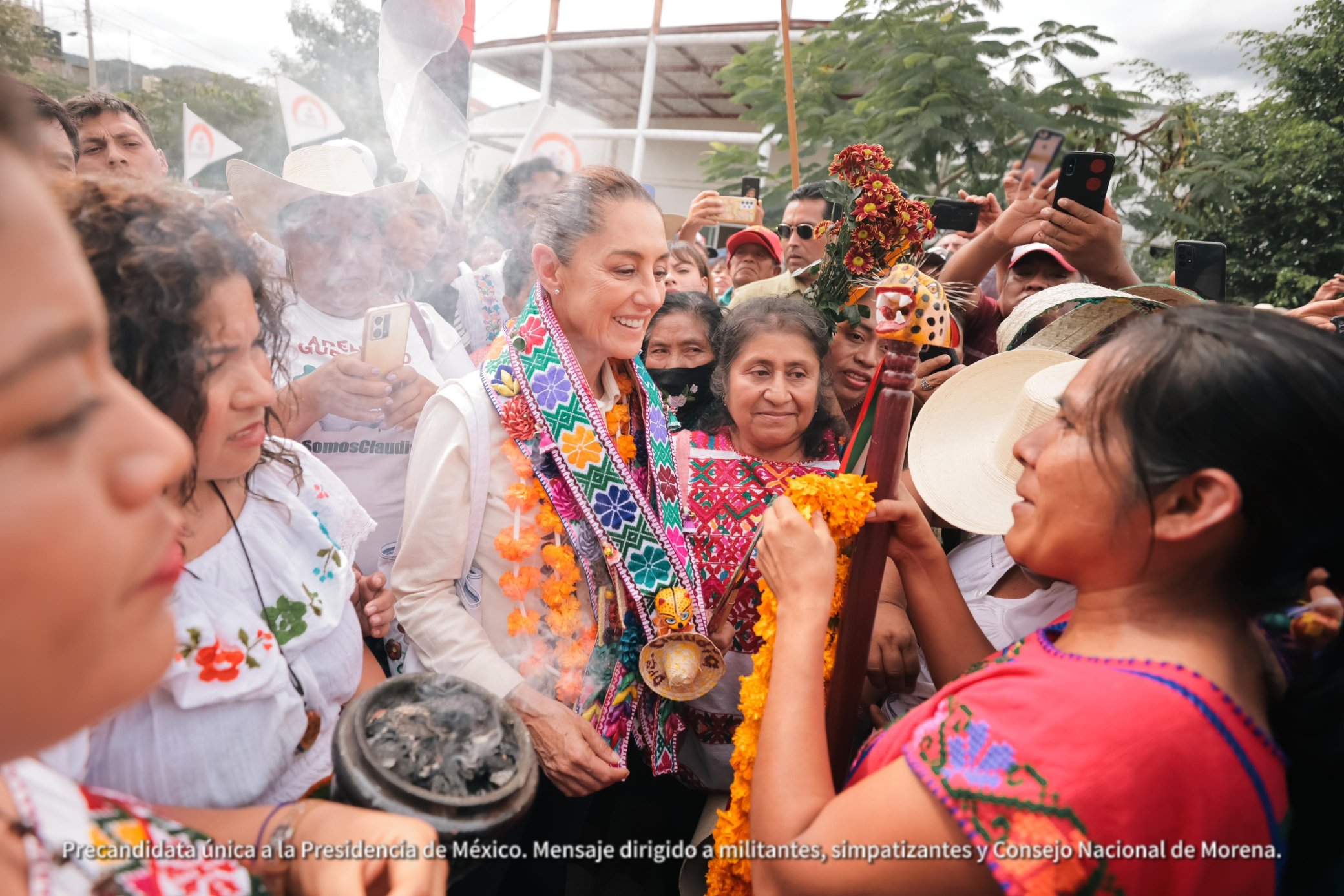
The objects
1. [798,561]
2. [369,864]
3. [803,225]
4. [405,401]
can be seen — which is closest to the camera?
[369,864]

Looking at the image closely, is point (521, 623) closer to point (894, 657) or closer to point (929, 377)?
point (894, 657)

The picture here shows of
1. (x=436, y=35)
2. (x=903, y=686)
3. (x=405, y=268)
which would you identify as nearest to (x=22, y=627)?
(x=903, y=686)

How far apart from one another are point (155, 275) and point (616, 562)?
1524 mm

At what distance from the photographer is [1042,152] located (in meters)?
4.34

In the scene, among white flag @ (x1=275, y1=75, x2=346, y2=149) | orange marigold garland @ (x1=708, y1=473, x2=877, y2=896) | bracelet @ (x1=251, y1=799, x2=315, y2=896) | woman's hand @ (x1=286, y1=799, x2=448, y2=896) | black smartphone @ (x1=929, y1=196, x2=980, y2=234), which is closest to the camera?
woman's hand @ (x1=286, y1=799, x2=448, y2=896)

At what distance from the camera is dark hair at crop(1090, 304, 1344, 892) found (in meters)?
1.20

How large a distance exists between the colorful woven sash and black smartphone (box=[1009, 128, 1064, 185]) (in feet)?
11.2

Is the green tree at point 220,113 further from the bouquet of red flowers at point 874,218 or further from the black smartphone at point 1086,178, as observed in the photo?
the black smartphone at point 1086,178

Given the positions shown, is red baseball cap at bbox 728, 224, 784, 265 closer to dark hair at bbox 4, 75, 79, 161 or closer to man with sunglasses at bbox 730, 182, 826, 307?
man with sunglasses at bbox 730, 182, 826, 307

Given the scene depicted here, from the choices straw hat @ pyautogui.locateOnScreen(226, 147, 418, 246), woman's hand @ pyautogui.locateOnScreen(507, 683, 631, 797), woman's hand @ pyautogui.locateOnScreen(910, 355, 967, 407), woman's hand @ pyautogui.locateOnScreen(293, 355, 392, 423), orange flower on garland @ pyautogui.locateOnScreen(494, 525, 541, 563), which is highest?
straw hat @ pyautogui.locateOnScreen(226, 147, 418, 246)

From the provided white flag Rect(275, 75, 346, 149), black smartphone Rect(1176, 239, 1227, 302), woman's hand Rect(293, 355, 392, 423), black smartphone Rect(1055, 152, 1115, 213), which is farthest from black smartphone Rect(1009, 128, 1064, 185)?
white flag Rect(275, 75, 346, 149)

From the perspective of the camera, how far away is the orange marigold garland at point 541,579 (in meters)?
2.30

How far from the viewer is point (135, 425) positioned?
69 cm

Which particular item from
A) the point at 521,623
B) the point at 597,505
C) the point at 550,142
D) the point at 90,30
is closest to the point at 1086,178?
the point at 597,505
